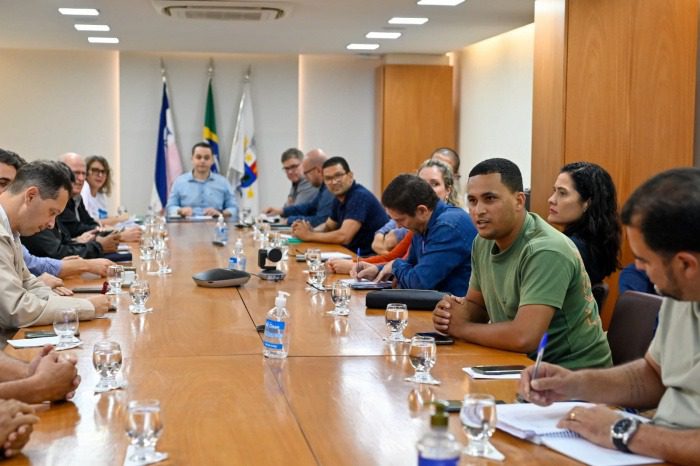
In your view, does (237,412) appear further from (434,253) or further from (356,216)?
(356,216)

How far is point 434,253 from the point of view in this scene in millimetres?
4379

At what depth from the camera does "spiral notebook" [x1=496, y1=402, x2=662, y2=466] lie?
1869 mm

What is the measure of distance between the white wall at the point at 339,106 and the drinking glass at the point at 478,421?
1058 cm

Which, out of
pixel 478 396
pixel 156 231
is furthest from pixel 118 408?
pixel 156 231

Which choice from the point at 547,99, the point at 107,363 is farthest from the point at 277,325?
the point at 547,99

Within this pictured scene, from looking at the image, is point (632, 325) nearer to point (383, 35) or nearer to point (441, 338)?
point (441, 338)

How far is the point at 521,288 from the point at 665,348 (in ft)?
2.95

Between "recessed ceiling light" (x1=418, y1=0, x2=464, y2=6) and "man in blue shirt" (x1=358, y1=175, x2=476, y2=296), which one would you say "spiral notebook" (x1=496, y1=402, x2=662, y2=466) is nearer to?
"man in blue shirt" (x1=358, y1=175, x2=476, y2=296)

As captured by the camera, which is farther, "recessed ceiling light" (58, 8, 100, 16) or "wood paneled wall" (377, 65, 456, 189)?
"wood paneled wall" (377, 65, 456, 189)

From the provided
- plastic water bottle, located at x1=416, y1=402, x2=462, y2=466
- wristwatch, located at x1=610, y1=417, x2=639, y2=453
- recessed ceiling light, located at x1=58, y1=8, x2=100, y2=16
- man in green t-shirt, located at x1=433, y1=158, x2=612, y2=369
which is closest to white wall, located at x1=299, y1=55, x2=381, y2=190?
recessed ceiling light, located at x1=58, y1=8, x2=100, y2=16

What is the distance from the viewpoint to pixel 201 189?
9.75m

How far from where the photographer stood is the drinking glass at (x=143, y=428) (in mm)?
1816

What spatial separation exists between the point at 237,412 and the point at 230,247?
4158 millimetres

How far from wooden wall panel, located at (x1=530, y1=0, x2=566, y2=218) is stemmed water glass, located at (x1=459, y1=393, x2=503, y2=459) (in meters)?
4.97
